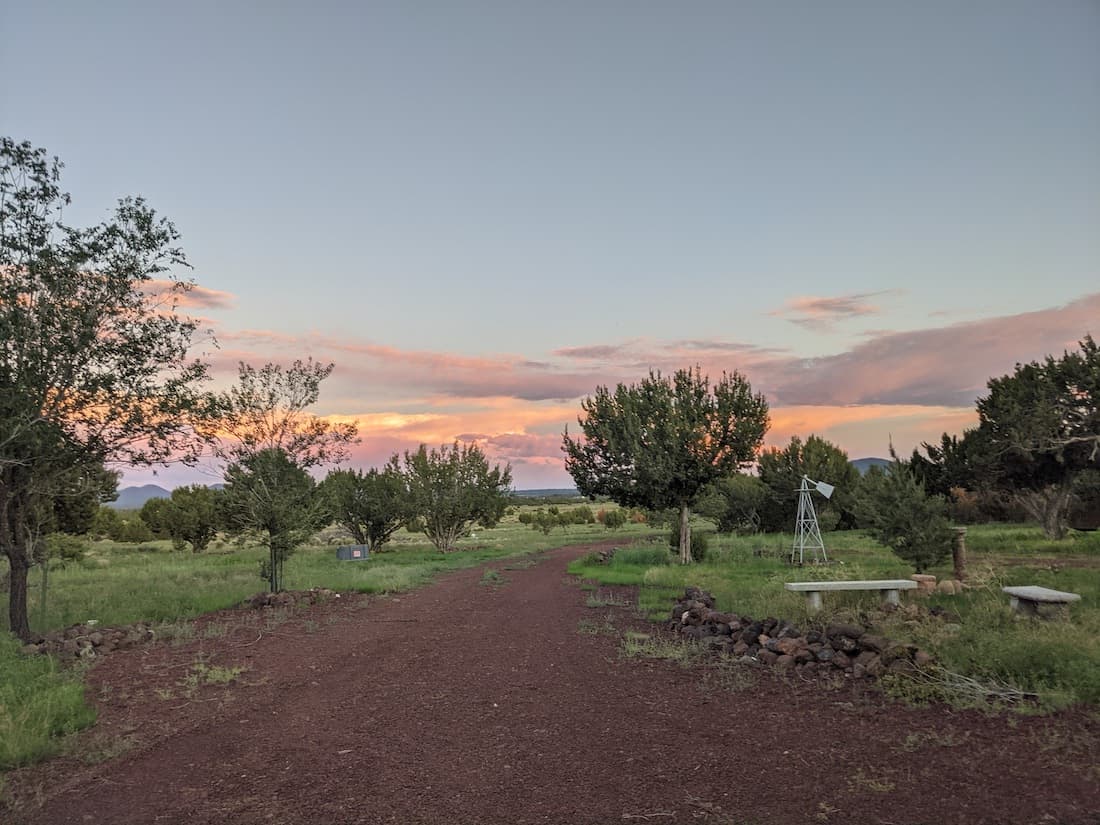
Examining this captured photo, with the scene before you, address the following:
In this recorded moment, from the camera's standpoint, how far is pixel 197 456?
48.9ft

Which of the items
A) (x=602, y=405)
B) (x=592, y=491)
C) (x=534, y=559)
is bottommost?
(x=534, y=559)

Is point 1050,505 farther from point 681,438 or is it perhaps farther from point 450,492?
point 450,492

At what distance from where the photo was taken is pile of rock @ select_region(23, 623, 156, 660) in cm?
1098

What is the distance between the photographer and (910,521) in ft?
56.4

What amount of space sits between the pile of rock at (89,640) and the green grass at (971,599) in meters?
10.6

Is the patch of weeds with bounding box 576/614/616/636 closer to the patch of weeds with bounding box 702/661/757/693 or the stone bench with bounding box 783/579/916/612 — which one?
the patch of weeds with bounding box 702/661/757/693

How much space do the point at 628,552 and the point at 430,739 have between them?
23803 mm

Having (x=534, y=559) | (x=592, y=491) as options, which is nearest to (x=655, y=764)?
(x=592, y=491)

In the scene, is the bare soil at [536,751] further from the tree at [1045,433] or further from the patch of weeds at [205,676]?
the tree at [1045,433]

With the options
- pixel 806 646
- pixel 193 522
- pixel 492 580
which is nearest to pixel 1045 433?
pixel 492 580

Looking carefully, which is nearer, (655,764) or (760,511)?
(655,764)

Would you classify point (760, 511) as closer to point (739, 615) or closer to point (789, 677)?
point (739, 615)

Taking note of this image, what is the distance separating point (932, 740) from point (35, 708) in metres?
9.94

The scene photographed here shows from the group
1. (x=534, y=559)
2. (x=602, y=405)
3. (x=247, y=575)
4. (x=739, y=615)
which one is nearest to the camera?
(x=739, y=615)
